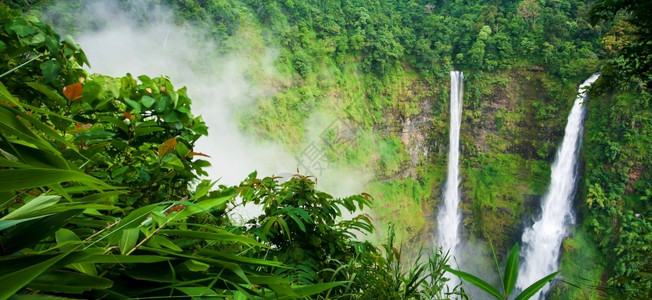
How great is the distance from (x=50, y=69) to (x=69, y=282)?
0.62 metres

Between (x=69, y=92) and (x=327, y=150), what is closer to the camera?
(x=69, y=92)

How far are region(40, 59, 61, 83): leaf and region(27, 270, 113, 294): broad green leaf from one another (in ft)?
1.96

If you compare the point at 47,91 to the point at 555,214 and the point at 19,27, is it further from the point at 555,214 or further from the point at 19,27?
the point at 555,214

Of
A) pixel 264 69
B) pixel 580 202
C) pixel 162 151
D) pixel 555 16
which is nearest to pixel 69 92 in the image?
pixel 162 151

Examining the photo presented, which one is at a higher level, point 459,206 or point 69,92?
point 459,206

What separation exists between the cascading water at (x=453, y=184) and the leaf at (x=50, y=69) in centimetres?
1153

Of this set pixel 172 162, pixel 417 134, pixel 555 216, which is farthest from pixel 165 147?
pixel 417 134

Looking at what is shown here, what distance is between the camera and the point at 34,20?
63cm

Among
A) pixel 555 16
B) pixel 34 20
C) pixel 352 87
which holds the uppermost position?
pixel 555 16

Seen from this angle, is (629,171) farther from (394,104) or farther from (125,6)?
(125,6)

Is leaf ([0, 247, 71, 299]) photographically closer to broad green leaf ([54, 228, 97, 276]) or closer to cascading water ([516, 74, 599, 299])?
broad green leaf ([54, 228, 97, 276])

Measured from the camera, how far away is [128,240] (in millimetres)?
224

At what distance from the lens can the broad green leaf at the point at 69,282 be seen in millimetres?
175

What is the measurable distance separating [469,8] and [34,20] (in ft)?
44.6
